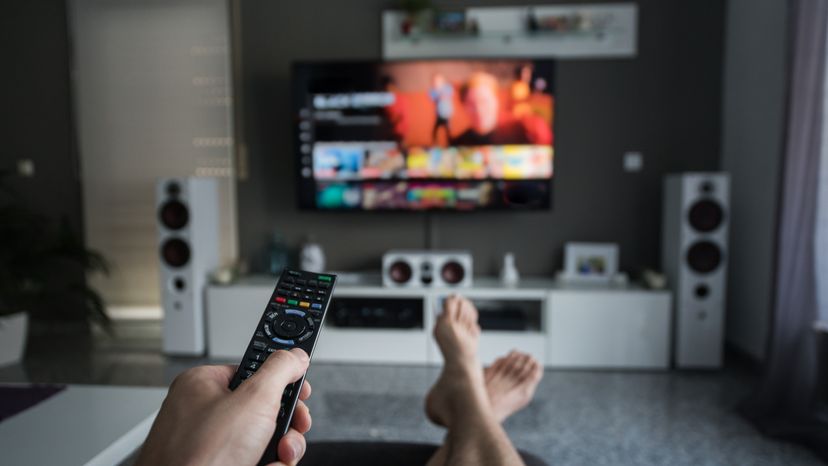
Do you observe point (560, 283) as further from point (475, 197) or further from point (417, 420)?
point (417, 420)

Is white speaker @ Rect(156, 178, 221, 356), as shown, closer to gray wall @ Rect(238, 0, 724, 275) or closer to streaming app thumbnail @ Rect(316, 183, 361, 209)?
gray wall @ Rect(238, 0, 724, 275)

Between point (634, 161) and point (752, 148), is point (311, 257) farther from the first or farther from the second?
point (752, 148)

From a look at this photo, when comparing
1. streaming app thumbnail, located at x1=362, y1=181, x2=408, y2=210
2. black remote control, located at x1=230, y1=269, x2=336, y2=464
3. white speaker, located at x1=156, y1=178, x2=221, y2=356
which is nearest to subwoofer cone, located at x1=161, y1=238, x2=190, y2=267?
white speaker, located at x1=156, y1=178, x2=221, y2=356

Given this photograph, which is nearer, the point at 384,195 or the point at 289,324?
the point at 289,324

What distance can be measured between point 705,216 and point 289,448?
2.56 metres

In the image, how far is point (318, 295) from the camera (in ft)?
1.79

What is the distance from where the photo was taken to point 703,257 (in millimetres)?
2521

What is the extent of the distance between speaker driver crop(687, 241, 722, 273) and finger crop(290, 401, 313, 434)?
2479mm

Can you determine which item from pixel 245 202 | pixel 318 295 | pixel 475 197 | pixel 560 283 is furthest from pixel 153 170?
pixel 318 295

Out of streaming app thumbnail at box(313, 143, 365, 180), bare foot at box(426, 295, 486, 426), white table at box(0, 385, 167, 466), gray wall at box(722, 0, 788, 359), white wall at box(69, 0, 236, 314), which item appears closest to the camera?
white table at box(0, 385, 167, 466)

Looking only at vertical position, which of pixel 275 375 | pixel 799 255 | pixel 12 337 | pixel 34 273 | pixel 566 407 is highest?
pixel 275 375

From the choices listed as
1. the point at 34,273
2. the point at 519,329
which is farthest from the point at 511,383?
the point at 34,273

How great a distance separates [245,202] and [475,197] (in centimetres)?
138

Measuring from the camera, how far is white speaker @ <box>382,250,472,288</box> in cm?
270
